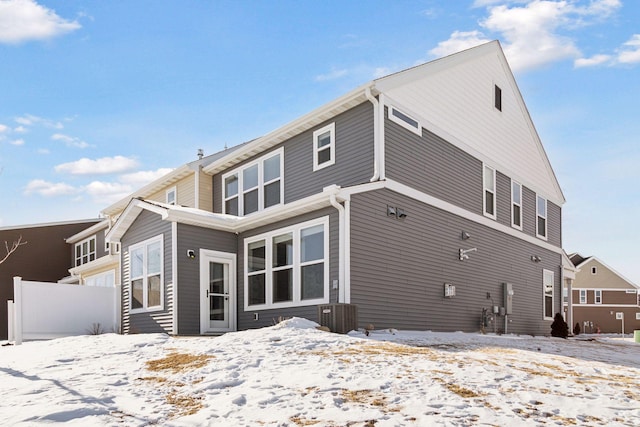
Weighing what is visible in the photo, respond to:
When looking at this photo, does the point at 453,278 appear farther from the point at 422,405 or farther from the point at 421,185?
the point at 422,405

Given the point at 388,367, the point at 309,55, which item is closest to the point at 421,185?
the point at 309,55

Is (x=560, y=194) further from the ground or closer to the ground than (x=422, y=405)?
further from the ground

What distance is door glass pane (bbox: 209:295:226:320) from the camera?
571 inches

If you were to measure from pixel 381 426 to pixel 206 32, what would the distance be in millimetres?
9738

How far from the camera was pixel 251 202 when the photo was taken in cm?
1719

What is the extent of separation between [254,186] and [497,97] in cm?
848

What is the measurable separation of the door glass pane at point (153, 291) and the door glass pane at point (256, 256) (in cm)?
239

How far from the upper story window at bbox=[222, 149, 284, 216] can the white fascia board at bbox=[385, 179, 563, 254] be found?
366 centimetres

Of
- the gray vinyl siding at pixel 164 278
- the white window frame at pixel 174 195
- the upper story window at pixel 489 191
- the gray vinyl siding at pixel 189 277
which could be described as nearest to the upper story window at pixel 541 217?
the upper story window at pixel 489 191

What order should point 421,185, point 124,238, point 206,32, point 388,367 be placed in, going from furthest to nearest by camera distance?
point 124,238
point 421,185
point 206,32
point 388,367

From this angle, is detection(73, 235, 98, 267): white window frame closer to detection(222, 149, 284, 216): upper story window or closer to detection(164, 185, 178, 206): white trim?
detection(164, 185, 178, 206): white trim

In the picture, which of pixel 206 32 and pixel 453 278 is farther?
pixel 453 278

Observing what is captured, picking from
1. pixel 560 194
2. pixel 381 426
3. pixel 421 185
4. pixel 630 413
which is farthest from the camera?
pixel 560 194

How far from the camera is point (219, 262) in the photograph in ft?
49.1
